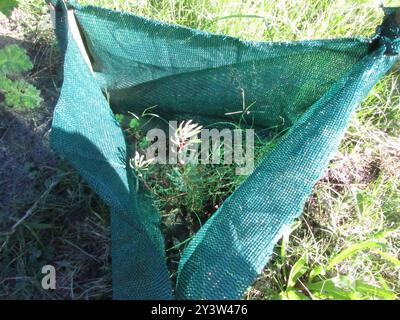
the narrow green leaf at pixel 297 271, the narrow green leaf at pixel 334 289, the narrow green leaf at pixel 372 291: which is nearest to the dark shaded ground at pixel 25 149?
the narrow green leaf at pixel 297 271

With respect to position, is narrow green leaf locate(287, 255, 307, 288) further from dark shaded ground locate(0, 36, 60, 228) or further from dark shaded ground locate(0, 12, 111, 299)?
dark shaded ground locate(0, 36, 60, 228)

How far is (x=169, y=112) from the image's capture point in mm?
1879

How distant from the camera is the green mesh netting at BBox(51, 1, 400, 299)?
116 cm

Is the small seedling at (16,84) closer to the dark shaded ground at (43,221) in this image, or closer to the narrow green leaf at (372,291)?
the dark shaded ground at (43,221)

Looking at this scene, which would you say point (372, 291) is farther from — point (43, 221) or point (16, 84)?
point (16, 84)

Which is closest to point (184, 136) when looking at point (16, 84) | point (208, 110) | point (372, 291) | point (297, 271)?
point (208, 110)

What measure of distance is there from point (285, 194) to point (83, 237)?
930 millimetres

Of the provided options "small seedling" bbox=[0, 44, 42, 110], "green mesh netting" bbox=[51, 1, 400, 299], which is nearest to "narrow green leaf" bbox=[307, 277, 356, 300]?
"green mesh netting" bbox=[51, 1, 400, 299]

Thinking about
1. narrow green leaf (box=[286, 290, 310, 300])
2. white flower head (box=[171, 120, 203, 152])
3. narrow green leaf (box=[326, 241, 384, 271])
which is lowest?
narrow green leaf (box=[286, 290, 310, 300])

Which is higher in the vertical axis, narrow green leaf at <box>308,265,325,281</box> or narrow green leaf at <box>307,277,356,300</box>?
narrow green leaf at <box>308,265,325,281</box>

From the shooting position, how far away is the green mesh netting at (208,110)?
Answer: 116 cm

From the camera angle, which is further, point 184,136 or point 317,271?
point 317,271

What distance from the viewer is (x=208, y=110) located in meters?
1.82
